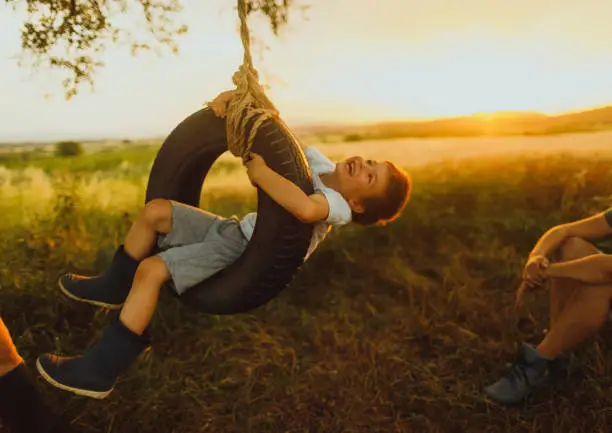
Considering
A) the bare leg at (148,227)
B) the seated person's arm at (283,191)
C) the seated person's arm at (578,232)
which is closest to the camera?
the seated person's arm at (283,191)

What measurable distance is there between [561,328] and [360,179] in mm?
1472

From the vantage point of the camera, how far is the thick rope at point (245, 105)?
2017mm

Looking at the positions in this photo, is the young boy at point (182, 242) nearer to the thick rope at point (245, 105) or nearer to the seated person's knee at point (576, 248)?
the thick rope at point (245, 105)

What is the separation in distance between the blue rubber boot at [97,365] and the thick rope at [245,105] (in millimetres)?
687

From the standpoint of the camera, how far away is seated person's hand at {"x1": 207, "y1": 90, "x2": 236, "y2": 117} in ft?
7.06

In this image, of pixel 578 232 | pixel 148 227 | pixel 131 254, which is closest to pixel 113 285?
pixel 131 254

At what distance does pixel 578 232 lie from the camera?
3.05m

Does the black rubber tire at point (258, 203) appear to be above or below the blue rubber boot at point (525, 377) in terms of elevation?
above

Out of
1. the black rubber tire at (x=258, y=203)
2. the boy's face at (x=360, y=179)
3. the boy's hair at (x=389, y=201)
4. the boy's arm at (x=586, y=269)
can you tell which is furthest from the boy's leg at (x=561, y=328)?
the black rubber tire at (x=258, y=203)

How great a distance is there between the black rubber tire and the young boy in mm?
49

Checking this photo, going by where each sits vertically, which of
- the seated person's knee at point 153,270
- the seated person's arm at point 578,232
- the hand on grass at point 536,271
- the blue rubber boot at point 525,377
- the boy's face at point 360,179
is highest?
the boy's face at point 360,179

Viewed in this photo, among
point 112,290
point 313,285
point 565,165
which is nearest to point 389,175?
point 112,290

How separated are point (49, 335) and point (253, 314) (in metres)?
1.22

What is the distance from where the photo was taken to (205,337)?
12.9 feet
